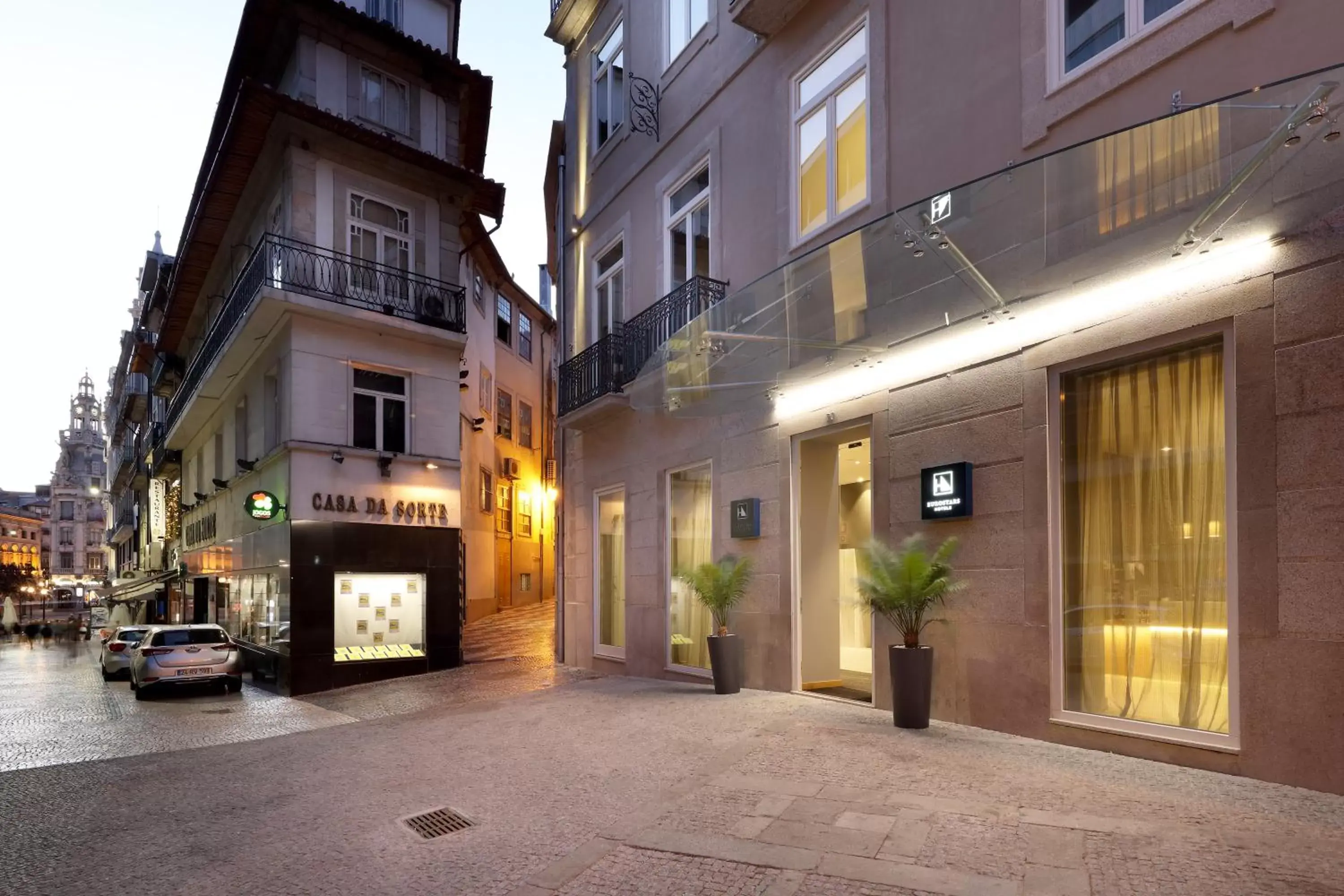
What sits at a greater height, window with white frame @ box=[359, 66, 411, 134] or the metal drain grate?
window with white frame @ box=[359, 66, 411, 134]

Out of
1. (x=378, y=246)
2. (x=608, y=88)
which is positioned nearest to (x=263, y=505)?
(x=378, y=246)

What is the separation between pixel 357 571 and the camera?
17.6 metres

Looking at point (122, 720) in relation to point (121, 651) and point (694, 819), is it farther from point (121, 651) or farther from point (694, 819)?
point (694, 819)

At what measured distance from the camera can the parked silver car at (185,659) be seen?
655 inches

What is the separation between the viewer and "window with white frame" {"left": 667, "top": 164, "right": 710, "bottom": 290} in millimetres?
13844

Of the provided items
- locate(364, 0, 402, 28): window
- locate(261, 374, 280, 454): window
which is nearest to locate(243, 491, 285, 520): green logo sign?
locate(261, 374, 280, 454): window

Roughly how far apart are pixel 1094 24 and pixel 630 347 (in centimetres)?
857

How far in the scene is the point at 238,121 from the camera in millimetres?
17531

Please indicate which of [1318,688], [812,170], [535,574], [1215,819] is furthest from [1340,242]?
[535,574]

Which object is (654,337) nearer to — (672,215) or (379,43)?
(672,215)

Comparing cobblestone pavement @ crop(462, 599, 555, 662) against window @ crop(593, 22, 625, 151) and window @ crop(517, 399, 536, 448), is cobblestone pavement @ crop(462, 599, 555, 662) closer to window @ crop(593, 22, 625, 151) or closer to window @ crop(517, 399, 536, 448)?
window @ crop(517, 399, 536, 448)

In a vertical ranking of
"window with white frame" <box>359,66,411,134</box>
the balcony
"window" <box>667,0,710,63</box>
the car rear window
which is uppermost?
"window with white frame" <box>359,66,411,134</box>

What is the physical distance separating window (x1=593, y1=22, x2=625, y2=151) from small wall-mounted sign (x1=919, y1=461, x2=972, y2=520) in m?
10.6

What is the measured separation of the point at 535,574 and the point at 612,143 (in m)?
23.1
